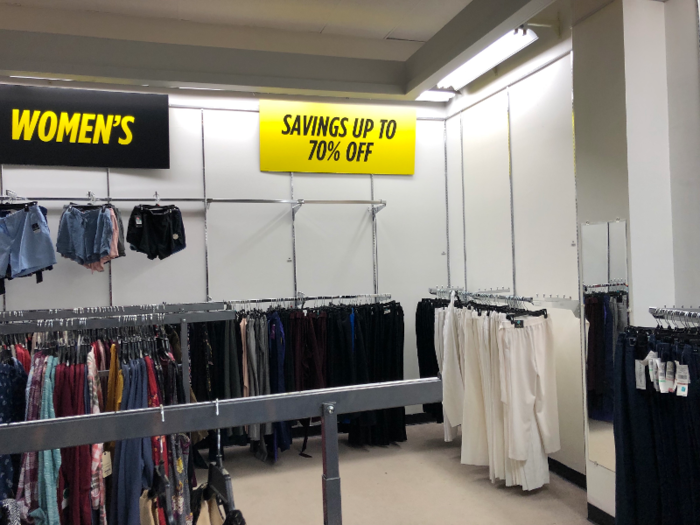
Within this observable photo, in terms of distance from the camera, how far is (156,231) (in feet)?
15.4

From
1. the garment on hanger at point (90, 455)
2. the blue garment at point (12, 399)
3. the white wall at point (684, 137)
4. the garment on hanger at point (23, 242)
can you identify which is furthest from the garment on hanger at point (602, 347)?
the garment on hanger at point (23, 242)

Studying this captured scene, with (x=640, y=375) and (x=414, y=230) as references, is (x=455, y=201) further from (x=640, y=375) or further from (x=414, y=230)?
(x=640, y=375)

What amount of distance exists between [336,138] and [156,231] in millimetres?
2055

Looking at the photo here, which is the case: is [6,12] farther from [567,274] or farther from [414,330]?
[567,274]

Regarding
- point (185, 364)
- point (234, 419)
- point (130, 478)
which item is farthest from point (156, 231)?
point (234, 419)

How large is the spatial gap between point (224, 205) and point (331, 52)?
194 centimetres

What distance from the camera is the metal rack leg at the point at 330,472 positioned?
1212 millimetres

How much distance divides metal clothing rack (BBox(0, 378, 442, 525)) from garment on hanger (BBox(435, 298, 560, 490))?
2.38m

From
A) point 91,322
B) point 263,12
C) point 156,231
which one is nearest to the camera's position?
point 91,322

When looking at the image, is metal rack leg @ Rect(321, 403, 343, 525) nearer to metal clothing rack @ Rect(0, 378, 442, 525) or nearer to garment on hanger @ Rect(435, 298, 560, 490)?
metal clothing rack @ Rect(0, 378, 442, 525)

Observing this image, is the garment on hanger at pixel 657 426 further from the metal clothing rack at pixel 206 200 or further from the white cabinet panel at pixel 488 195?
the metal clothing rack at pixel 206 200

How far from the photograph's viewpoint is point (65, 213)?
4418 millimetres

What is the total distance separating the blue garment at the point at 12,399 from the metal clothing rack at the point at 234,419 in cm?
141

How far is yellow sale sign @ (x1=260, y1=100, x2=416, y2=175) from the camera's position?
5.27 meters
